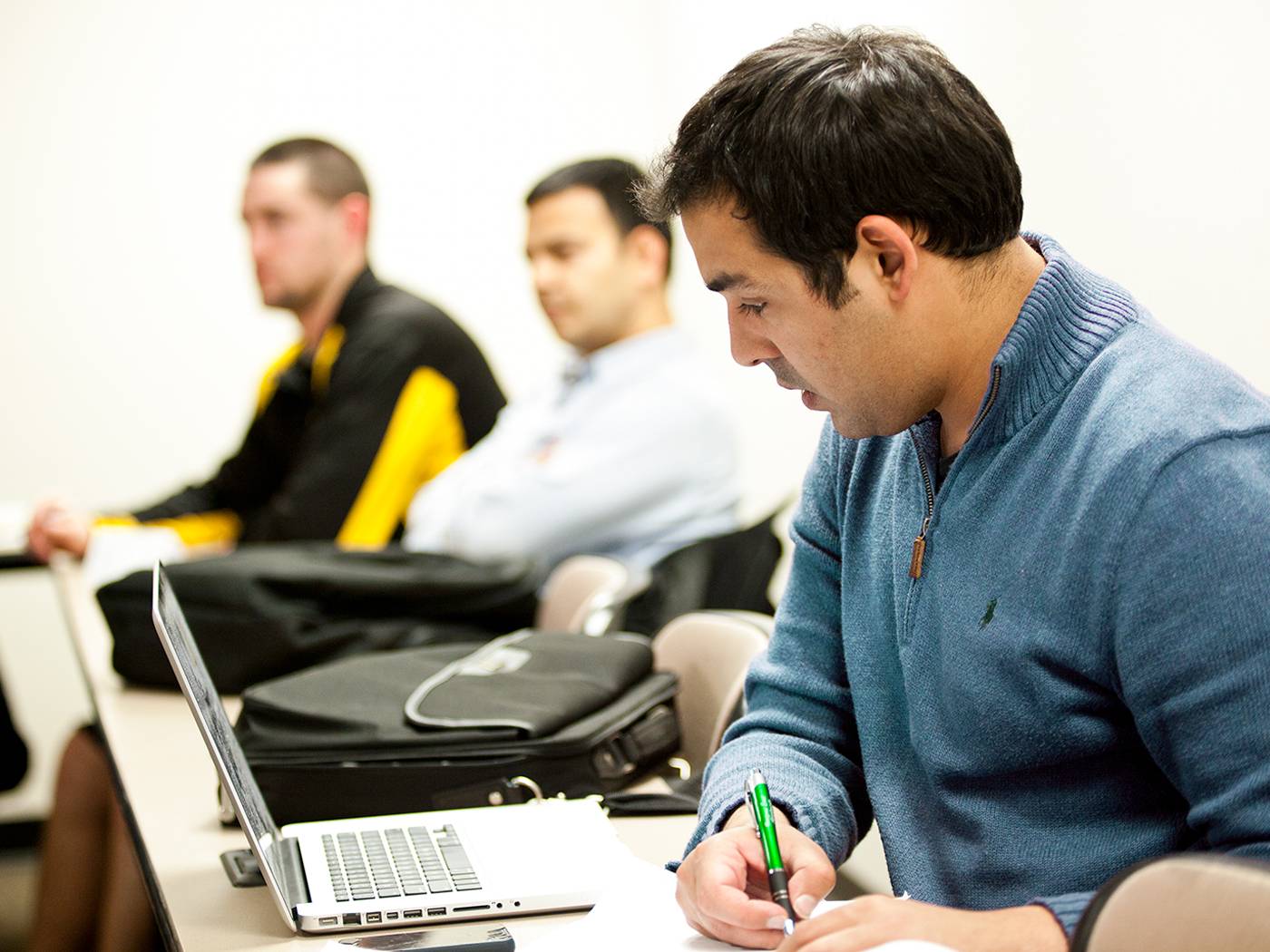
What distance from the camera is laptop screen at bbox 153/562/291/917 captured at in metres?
1.11

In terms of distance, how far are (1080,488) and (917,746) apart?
27 centimetres

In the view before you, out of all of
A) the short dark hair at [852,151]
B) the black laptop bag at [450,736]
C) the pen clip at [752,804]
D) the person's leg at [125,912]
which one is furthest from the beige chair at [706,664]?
the person's leg at [125,912]

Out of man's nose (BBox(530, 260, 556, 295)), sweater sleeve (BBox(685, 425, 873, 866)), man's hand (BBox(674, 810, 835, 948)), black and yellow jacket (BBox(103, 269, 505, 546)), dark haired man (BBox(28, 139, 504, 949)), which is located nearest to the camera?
man's hand (BBox(674, 810, 835, 948))

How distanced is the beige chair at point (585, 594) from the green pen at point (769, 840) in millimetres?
931

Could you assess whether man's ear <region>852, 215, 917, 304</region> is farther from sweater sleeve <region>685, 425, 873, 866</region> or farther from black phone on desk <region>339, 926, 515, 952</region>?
black phone on desk <region>339, 926, 515, 952</region>

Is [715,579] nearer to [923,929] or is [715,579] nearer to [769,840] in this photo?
[769,840]

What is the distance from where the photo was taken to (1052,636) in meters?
0.98

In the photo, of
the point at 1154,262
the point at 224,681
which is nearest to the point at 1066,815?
the point at 1154,262

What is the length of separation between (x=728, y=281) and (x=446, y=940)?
55 centimetres

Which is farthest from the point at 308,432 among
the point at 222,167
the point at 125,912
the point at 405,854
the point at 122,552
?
the point at 405,854

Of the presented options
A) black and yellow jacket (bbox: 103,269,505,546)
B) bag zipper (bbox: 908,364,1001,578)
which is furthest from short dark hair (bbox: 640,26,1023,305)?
black and yellow jacket (bbox: 103,269,505,546)

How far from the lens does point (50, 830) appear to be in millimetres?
2303

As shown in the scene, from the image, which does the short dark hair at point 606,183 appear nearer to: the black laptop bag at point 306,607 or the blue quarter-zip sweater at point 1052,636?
the black laptop bag at point 306,607

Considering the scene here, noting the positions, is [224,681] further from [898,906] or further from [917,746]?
[898,906]
